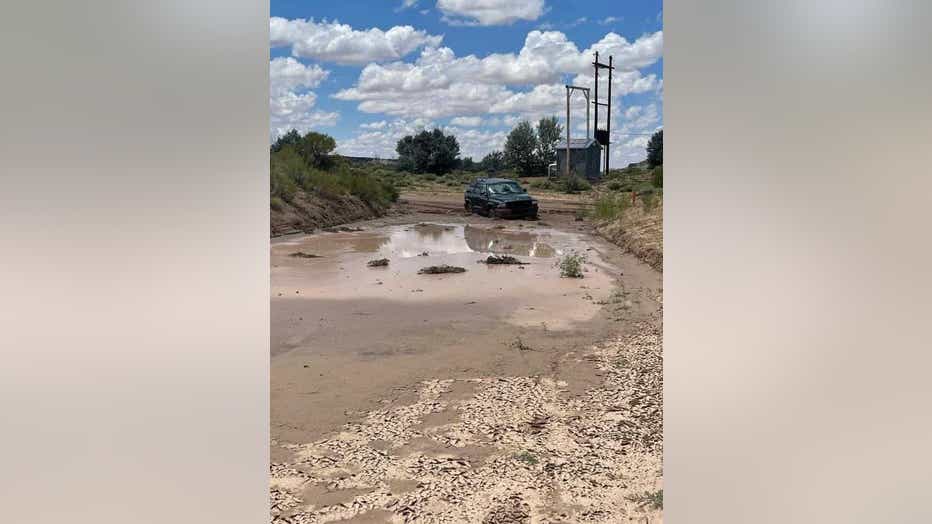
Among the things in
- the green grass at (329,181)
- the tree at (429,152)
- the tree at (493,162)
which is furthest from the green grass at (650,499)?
the green grass at (329,181)

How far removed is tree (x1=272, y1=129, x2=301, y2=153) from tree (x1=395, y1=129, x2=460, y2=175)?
3.20 feet

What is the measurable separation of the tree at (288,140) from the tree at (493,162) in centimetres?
176

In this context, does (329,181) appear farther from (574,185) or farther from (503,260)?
(574,185)

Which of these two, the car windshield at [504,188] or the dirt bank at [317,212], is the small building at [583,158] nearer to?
the car windshield at [504,188]

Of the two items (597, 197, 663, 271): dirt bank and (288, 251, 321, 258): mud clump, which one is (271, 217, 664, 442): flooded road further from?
(597, 197, 663, 271): dirt bank

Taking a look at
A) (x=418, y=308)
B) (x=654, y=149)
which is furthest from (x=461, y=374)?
(x=654, y=149)

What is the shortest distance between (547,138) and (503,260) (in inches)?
44.9

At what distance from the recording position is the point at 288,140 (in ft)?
21.4
